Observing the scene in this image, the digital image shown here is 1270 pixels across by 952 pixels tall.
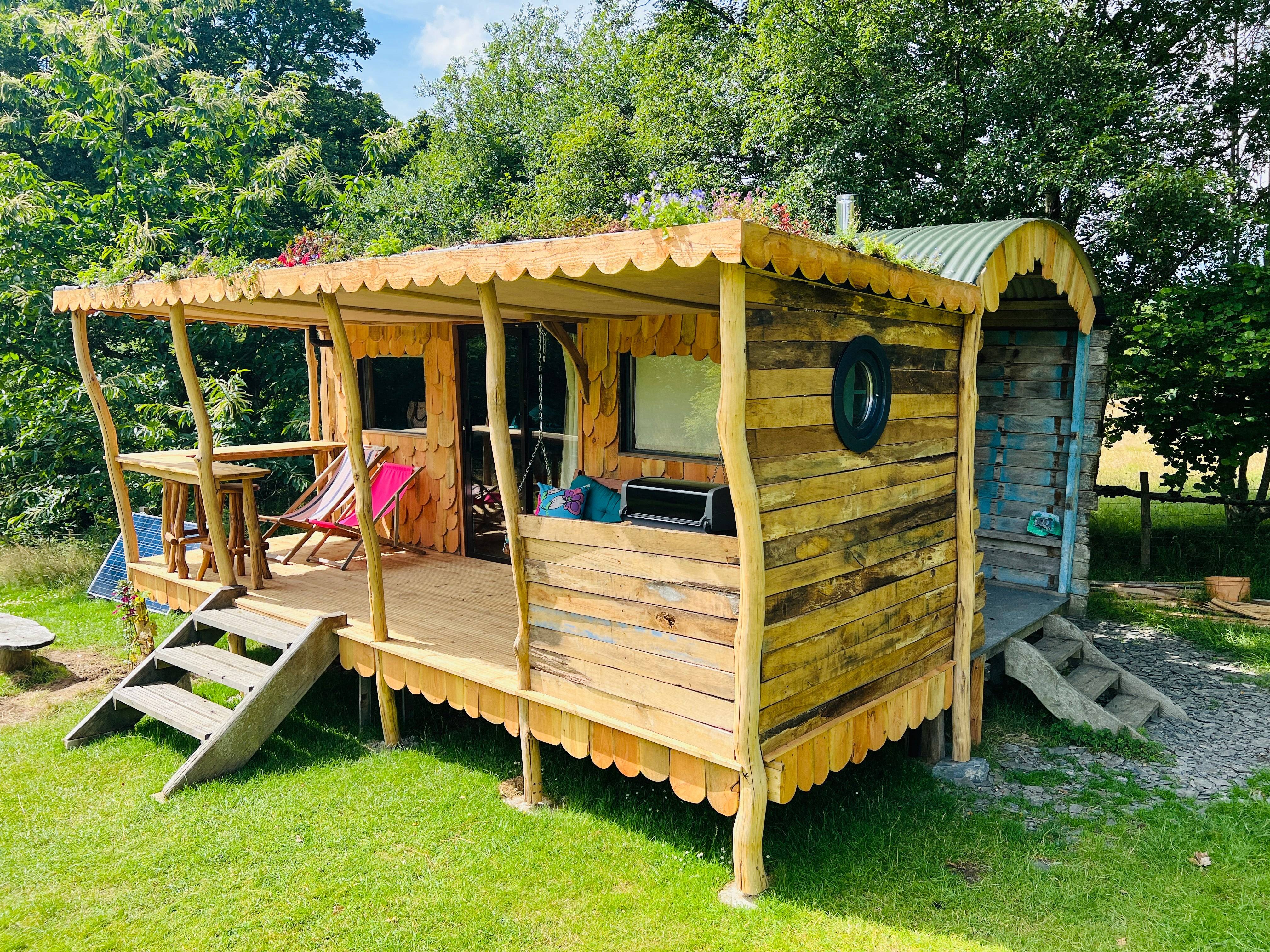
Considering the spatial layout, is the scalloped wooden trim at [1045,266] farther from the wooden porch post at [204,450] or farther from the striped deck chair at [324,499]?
the wooden porch post at [204,450]

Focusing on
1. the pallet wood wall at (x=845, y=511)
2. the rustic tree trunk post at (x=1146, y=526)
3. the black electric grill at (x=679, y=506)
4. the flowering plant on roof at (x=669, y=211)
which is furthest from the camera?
the rustic tree trunk post at (x=1146, y=526)

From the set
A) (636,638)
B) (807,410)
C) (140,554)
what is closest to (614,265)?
(807,410)

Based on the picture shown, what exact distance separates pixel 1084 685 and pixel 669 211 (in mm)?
4227

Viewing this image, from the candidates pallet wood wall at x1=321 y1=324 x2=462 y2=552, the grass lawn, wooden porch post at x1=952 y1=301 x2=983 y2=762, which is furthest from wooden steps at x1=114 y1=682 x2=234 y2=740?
wooden porch post at x1=952 y1=301 x2=983 y2=762

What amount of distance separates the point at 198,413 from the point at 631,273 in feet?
11.5

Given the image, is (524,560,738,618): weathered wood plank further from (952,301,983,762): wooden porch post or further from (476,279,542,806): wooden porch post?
(952,301,983,762): wooden porch post

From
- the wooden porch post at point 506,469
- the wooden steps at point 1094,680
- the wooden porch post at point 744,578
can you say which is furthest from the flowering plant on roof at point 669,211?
the wooden steps at point 1094,680

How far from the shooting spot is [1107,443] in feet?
31.1

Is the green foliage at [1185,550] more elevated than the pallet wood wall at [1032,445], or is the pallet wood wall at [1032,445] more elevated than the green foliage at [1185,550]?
the pallet wood wall at [1032,445]

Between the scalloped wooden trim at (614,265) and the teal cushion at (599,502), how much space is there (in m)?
1.62

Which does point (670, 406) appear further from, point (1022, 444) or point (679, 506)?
point (1022, 444)

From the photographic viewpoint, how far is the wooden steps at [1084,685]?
4.82m

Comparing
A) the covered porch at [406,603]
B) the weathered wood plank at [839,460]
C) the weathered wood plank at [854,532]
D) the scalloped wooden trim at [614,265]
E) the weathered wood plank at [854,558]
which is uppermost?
the scalloped wooden trim at [614,265]

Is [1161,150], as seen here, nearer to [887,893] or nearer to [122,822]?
[887,893]
